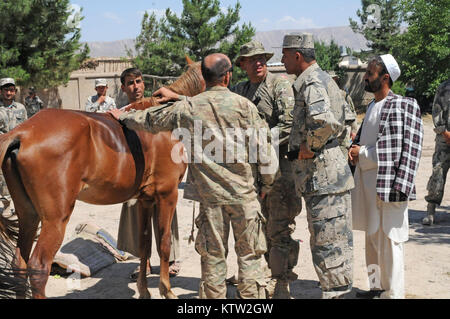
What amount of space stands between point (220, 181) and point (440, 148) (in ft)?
15.1

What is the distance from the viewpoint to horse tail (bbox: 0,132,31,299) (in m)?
3.32

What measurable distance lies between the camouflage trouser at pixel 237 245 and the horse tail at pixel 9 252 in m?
1.23

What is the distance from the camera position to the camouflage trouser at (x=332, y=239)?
3711 mm

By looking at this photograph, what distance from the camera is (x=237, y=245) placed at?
3.59 m

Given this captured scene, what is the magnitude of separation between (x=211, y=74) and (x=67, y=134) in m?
1.32

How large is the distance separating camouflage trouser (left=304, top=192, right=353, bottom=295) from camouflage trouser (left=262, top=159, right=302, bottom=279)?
2.06 ft

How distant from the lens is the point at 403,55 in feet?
65.8

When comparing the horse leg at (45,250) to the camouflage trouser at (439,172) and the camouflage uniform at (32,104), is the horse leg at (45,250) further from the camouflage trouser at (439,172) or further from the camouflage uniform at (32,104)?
the camouflage uniform at (32,104)

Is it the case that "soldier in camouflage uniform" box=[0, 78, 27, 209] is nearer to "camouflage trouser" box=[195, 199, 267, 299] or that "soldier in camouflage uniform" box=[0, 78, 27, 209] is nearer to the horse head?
the horse head

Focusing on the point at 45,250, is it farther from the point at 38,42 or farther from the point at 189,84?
the point at 38,42

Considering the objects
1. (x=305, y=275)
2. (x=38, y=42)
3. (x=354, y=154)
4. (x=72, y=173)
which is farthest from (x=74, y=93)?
(x=354, y=154)

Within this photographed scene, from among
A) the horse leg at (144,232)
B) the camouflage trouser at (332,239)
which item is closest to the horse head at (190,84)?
the horse leg at (144,232)

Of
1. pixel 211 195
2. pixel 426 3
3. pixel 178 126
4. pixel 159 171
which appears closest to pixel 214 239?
pixel 211 195

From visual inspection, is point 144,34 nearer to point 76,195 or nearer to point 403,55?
point 403,55
